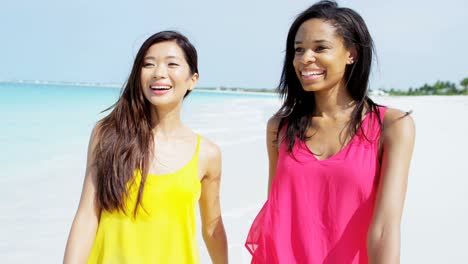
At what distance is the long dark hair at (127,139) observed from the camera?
250cm

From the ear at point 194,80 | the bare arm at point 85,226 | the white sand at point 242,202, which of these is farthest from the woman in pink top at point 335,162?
the white sand at point 242,202

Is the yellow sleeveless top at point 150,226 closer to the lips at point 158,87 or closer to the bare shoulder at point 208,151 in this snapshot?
the bare shoulder at point 208,151

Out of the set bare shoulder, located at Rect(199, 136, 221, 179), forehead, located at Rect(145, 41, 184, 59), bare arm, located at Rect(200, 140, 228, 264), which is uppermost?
forehead, located at Rect(145, 41, 184, 59)

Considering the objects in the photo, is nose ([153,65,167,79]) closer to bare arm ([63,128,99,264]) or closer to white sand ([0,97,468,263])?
bare arm ([63,128,99,264])

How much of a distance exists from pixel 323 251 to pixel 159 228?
78 centimetres

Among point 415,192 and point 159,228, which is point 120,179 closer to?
point 159,228

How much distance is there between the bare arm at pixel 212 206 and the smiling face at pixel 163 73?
1.12ft

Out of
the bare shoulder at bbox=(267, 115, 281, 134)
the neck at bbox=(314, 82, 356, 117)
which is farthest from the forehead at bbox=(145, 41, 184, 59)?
the neck at bbox=(314, 82, 356, 117)

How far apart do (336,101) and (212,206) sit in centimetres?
92

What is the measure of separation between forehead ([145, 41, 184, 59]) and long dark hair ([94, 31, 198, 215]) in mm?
18

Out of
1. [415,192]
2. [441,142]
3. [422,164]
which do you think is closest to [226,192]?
[415,192]

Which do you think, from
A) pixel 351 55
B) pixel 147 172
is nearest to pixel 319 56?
pixel 351 55

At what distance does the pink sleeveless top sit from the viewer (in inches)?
91.6

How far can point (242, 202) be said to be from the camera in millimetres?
6434
